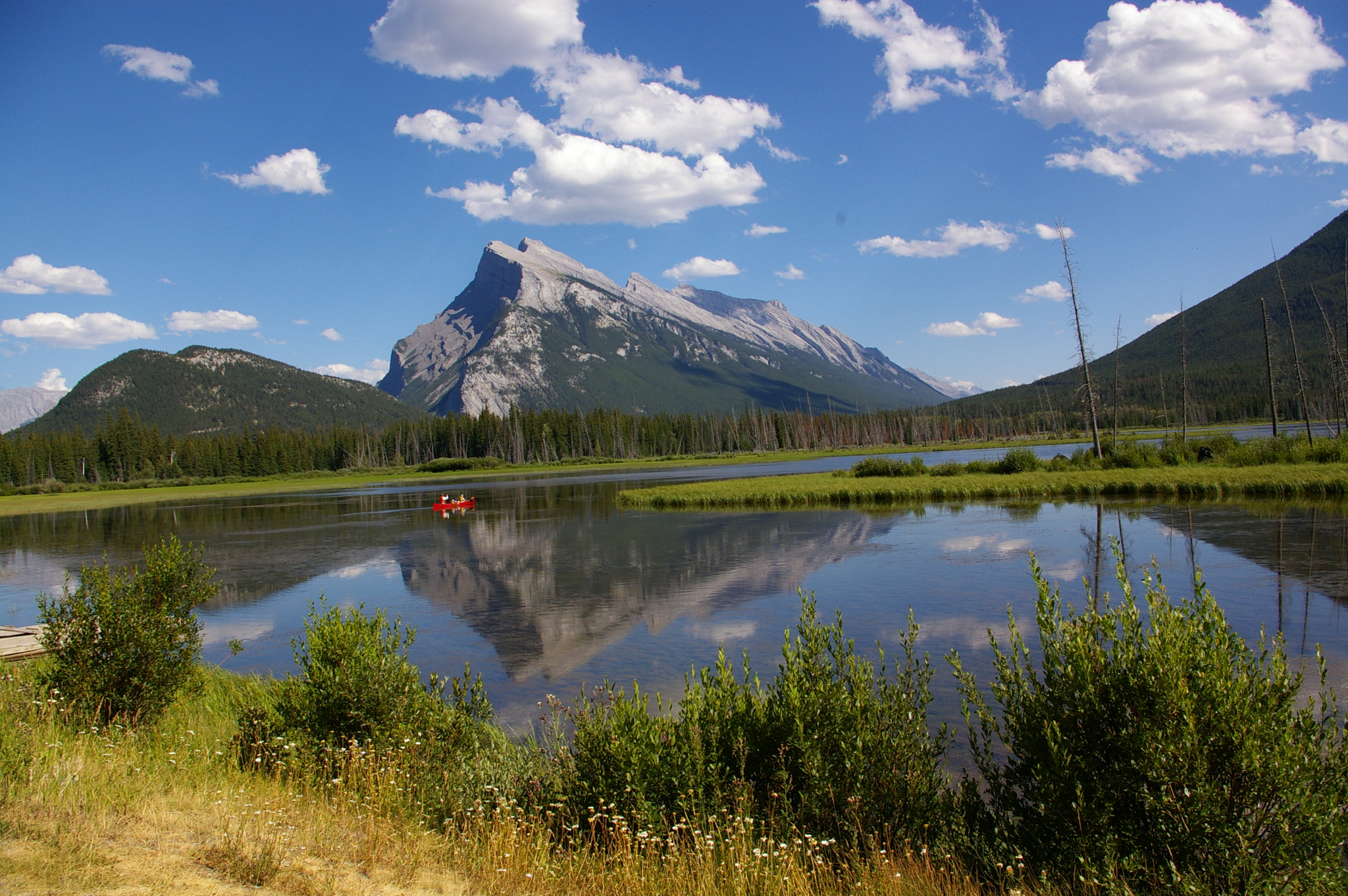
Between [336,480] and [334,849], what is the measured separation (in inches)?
5438

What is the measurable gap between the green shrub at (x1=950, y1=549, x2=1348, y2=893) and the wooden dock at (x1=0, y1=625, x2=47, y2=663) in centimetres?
1567

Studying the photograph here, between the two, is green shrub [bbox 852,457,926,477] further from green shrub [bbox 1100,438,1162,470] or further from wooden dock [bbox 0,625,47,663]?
wooden dock [bbox 0,625,47,663]

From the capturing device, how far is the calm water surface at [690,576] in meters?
15.6

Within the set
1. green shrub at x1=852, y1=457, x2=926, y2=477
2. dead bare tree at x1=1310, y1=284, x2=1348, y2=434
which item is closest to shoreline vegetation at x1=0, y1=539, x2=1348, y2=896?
green shrub at x1=852, y1=457, x2=926, y2=477

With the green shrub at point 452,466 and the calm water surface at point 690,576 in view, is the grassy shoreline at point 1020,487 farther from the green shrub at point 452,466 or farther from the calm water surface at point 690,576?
the green shrub at point 452,466

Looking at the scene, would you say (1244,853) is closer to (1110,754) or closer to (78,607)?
(1110,754)

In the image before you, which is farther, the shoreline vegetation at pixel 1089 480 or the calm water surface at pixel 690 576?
the shoreline vegetation at pixel 1089 480

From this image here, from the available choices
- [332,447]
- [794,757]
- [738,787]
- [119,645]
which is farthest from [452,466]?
[738,787]

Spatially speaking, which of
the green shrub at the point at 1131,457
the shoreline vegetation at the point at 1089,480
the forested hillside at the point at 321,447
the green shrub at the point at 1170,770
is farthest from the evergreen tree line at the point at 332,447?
the green shrub at the point at 1170,770

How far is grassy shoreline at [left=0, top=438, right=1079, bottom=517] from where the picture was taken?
3484 inches

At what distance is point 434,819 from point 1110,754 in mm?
→ 5977

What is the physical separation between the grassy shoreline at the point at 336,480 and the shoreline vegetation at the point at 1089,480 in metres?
67.5

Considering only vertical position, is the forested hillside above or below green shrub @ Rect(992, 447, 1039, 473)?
above

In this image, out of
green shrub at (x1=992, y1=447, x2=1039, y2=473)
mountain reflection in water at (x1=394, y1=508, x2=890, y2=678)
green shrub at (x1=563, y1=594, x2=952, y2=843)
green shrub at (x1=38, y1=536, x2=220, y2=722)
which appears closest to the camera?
green shrub at (x1=563, y1=594, x2=952, y2=843)
